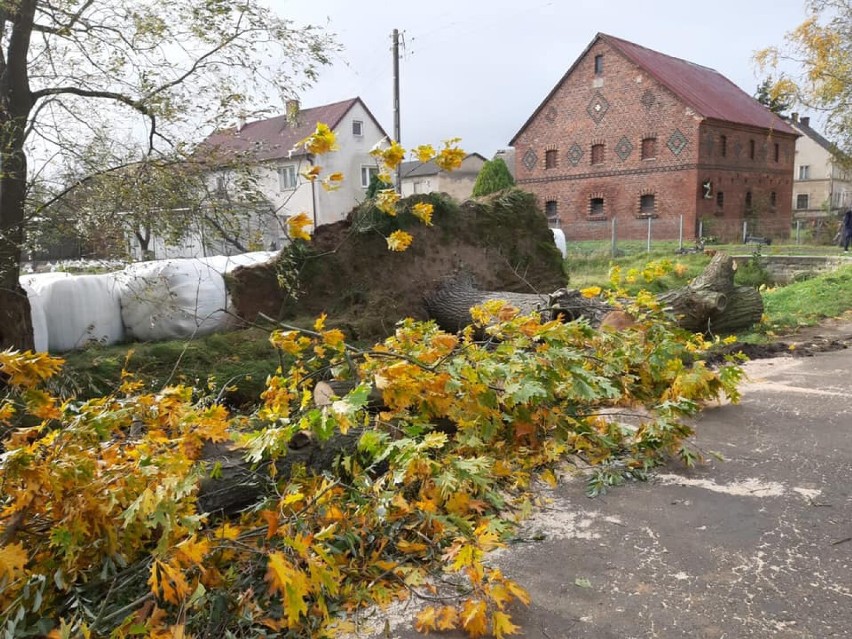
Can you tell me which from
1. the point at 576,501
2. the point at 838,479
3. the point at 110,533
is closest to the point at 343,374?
the point at 576,501

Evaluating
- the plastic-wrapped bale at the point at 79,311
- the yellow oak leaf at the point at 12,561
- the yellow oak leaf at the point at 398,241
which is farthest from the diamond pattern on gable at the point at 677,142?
the yellow oak leaf at the point at 12,561

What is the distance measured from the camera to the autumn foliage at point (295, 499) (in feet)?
8.14

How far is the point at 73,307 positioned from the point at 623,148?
84.8 feet

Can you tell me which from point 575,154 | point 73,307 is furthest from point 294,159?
point 575,154

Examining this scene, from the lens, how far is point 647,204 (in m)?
29.6

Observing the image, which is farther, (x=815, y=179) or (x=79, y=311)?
(x=815, y=179)

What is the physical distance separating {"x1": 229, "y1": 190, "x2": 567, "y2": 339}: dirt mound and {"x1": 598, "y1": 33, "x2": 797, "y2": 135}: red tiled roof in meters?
20.8

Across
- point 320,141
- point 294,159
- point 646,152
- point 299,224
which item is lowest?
point 299,224

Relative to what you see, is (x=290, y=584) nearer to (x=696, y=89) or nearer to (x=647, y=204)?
(x=647, y=204)

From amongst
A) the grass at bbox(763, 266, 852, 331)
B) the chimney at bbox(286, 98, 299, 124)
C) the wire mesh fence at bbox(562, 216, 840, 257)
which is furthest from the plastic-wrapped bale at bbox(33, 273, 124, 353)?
the wire mesh fence at bbox(562, 216, 840, 257)

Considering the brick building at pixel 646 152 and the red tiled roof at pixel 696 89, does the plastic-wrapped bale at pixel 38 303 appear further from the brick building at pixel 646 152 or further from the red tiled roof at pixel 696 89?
the red tiled roof at pixel 696 89

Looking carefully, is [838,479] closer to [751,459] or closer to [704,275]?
[751,459]

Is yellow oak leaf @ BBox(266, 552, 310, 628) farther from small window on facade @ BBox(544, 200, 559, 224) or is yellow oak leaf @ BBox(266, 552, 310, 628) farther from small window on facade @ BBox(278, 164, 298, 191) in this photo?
small window on facade @ BBox(544, 200, 559, 224)

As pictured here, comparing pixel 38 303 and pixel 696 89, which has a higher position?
pixel 696 89
